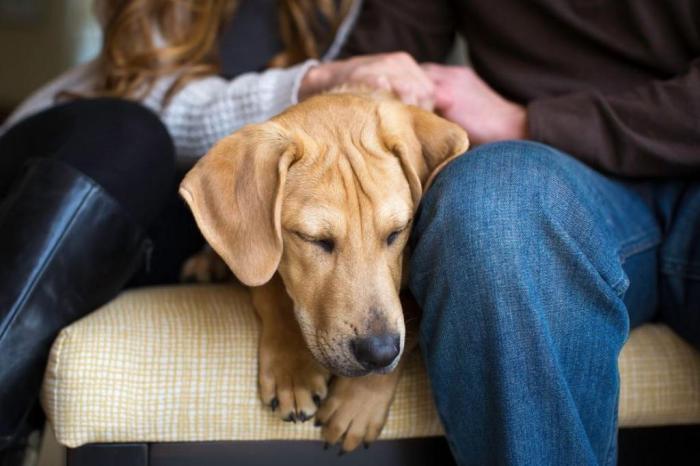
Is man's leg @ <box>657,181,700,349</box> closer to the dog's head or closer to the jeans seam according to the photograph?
the jeans seam

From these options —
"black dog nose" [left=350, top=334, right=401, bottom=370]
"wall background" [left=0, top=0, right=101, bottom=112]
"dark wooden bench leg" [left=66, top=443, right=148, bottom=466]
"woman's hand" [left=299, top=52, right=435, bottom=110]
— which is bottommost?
"wall background" [left=0, top=0, right=101, bottom=112]

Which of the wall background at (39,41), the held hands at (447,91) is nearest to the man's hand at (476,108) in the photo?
the held hands at (447,91)

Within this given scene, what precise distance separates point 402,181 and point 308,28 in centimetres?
98

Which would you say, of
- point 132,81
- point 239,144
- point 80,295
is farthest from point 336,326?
point 132,81

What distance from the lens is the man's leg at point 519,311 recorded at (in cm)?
→ 114

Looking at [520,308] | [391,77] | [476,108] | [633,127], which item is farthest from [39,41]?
[520,308]

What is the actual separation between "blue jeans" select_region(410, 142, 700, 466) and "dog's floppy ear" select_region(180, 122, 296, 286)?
24 centimetres

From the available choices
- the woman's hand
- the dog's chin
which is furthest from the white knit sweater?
the dog's chin

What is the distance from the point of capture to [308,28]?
2.26m

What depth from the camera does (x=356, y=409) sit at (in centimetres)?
140

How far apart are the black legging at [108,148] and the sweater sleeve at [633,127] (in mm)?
775

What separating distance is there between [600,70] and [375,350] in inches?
35.8

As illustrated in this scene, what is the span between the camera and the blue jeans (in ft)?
3.74

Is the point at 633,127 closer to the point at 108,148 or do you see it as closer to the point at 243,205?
the point at 243,205
